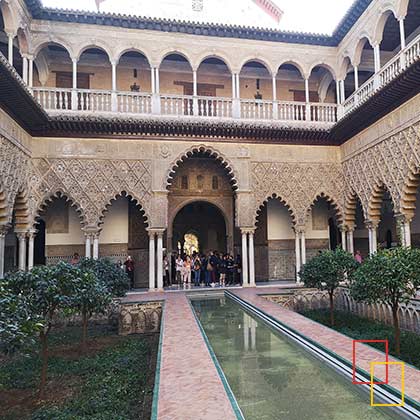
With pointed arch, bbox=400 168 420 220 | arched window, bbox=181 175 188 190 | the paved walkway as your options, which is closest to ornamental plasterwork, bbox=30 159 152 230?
arched window, bbox=181 175 188 190

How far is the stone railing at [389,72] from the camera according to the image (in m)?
8.61

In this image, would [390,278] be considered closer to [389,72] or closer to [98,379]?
[98,379]

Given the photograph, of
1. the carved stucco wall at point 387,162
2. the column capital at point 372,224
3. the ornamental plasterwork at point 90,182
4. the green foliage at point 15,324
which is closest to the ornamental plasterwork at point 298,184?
the carved stucco wall at point 387,162

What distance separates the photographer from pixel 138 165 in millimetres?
11523

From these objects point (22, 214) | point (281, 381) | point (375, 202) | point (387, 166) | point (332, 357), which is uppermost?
point (387, 166)

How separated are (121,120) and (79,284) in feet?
21.7

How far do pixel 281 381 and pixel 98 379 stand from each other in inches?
97.7

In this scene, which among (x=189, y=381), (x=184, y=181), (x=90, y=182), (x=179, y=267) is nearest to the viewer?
(x=189, y=381)

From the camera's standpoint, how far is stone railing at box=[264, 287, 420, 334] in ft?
24.4

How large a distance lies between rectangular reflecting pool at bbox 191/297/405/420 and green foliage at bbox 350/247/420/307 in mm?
1541

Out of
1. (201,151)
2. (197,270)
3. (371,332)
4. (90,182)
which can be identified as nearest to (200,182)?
(201,151)

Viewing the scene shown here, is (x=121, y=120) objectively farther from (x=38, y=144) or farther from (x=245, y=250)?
(x=245, y=250)

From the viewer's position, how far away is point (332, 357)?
4.62m

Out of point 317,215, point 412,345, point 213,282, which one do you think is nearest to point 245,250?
point 213,282
